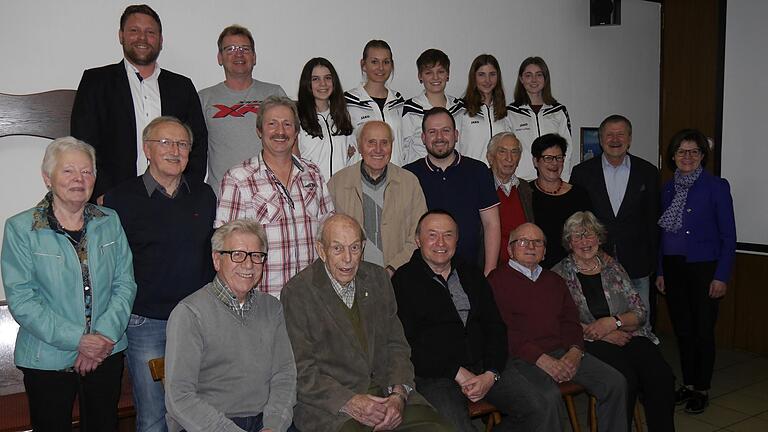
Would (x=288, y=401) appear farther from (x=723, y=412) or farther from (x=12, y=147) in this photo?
(x=723, y=412)

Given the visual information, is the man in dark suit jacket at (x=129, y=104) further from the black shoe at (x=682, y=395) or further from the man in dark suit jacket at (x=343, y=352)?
the black shoe at (x=682, y=395)

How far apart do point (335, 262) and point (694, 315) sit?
105 inches

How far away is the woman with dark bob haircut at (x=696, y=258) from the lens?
4137mm

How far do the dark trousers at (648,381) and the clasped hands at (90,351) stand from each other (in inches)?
91.5

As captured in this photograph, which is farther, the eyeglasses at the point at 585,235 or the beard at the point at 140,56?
the eyeglasses at the point at 585,235

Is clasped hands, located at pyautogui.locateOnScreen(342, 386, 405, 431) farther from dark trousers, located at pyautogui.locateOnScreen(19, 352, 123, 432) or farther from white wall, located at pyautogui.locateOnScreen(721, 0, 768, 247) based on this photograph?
white wall, located at pyautogui.locateOnScreen(721, 0, 768, 247)

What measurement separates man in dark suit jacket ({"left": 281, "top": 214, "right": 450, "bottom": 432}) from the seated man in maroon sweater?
28.6 inches

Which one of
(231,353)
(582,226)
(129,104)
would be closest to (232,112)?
(129,104)

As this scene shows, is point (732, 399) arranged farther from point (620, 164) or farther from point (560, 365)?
point (560, 365)

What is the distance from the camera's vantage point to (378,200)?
3.32 meters

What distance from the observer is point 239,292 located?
246cm

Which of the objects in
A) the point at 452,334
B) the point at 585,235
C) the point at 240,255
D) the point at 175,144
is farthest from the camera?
the point at 585,235

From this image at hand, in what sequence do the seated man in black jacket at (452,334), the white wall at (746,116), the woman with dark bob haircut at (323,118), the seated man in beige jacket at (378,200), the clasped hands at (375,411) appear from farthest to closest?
the white wall at (746,116) < the woman with dark bob haircut at (323,118) < the seated man in beige jacket at (378,200) < the seated man in black jacket at (452,334) < the clasped hands at (375,411)

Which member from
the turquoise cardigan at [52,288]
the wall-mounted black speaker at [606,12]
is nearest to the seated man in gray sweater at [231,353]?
the turquoise cardigan at [52,288]
